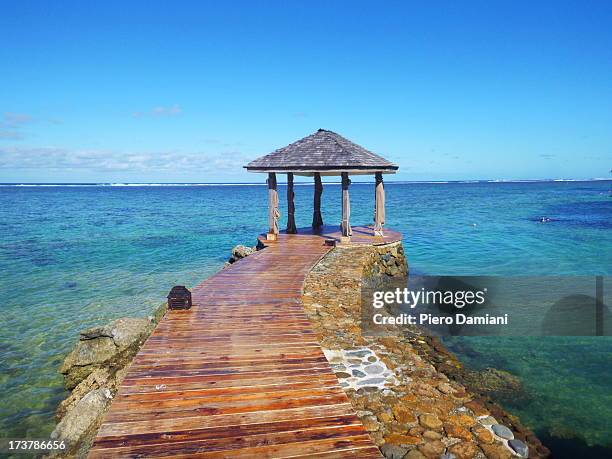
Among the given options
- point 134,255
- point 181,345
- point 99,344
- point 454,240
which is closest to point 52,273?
point 134,255

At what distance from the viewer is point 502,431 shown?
5.17m

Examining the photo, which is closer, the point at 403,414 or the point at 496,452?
the point at 496,452

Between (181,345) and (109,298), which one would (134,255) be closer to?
(109,298)

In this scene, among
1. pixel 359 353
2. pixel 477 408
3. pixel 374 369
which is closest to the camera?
pixel 477 408

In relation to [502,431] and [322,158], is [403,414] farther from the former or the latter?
[322,158]

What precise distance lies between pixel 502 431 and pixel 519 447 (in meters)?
0.31

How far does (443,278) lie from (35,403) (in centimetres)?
1694

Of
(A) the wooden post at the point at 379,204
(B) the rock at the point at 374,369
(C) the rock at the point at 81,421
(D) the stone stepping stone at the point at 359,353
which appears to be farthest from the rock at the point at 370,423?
(A) the wooden post at the point at 379,204

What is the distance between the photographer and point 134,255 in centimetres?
2770

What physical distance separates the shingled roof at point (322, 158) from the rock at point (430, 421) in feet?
37.9

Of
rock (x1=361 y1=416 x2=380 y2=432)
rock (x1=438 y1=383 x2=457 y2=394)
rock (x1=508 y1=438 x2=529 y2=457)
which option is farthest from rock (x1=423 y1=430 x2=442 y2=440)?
rock (x1=438 y1=383 x2=457 y2=394)

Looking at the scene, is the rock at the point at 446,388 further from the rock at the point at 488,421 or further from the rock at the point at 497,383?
the rock at the point at 497,383

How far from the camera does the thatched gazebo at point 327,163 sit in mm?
16453

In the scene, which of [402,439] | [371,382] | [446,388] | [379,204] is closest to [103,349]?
[371,382]
